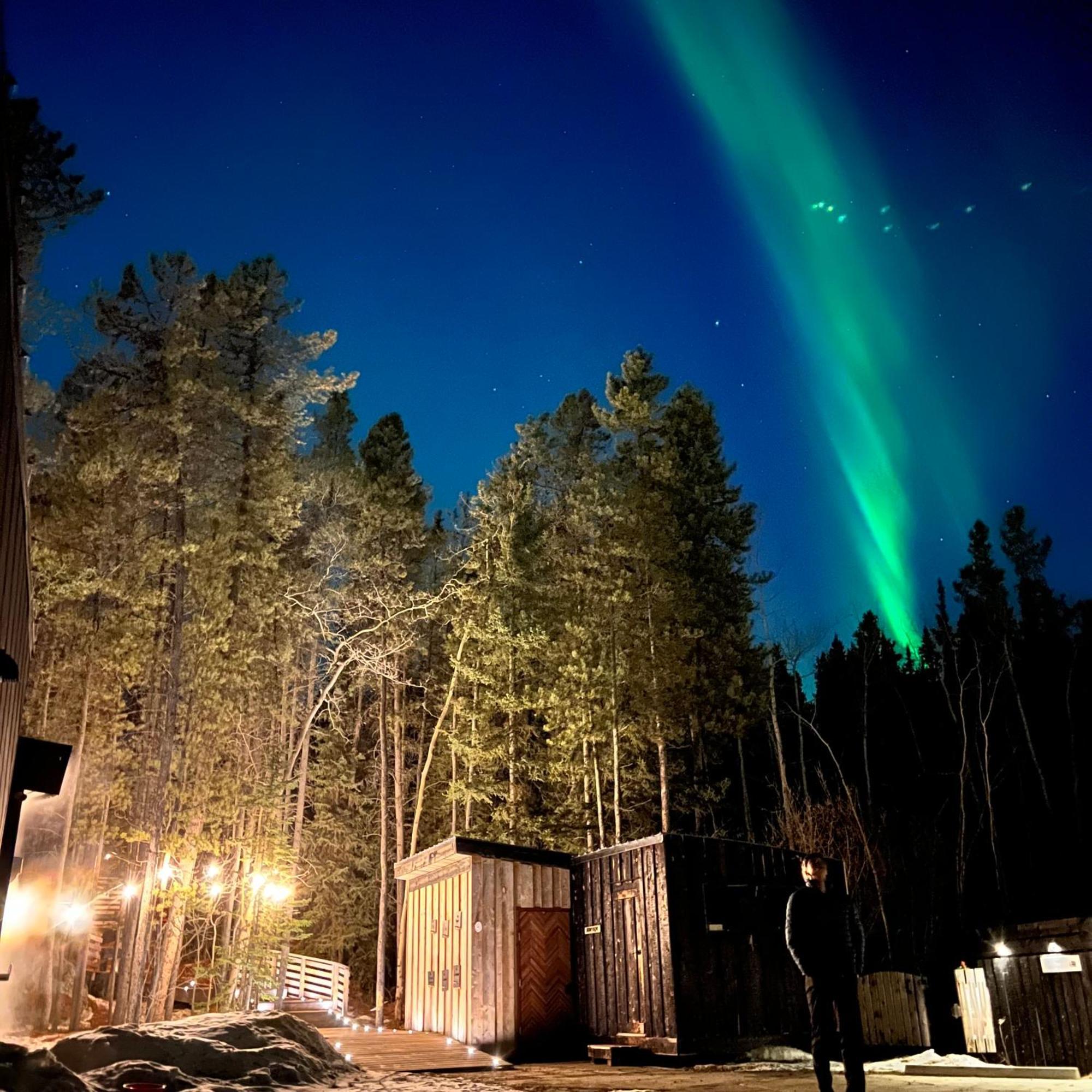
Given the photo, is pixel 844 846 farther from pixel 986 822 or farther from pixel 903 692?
pixel 903 692

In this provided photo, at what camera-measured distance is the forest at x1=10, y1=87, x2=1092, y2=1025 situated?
1839cm

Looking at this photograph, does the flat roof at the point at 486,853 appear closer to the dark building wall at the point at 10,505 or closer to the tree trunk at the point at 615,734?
the tree trunk at the point at 615,734

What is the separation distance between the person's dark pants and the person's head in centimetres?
59

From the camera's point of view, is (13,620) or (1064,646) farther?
(1064,646)

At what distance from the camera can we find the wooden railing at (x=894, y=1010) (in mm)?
14672

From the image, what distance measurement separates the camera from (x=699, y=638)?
888 inches

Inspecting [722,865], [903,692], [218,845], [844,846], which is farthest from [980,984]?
[903,692]

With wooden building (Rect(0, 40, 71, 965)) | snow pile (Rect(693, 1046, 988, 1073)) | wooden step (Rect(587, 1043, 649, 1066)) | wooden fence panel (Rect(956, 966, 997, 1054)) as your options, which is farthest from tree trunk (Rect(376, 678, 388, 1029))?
wooden building (Rect(0, 40, 71, 965))

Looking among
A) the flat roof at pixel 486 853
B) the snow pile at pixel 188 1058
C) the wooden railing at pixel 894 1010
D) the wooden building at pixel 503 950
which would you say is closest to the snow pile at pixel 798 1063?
the wooden building at pixel 503 950

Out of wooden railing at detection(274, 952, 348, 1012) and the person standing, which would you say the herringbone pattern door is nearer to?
the person standing

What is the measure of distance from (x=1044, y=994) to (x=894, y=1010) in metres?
5.30

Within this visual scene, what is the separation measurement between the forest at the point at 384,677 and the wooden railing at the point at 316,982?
1.24 m

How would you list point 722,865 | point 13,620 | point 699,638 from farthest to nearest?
point 699,638 → point 722,865 → point 13,620

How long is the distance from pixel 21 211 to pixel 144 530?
6.70 metres
